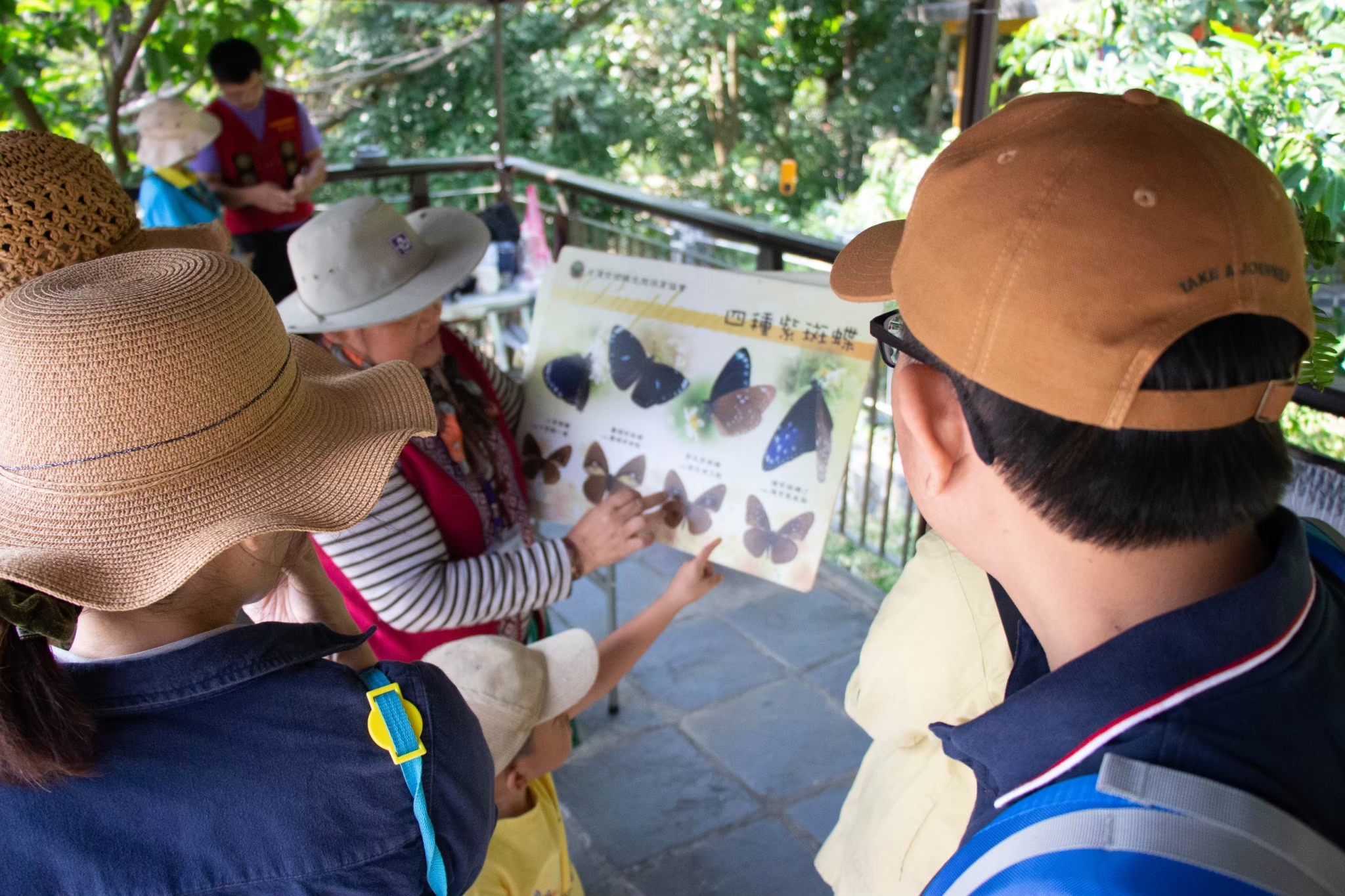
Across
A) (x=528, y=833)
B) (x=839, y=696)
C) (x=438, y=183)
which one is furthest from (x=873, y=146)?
(x=528, y=833)

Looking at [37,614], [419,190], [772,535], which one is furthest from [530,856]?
[419,190]

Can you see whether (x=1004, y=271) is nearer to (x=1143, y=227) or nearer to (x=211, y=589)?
(x=1143, y=227)

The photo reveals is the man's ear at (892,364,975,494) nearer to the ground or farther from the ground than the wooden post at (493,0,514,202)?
farther from the ground

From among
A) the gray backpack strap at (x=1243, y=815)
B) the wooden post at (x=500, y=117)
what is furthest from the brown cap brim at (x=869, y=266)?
the wooden post at (x=500, y=117)

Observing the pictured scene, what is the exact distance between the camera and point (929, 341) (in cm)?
80

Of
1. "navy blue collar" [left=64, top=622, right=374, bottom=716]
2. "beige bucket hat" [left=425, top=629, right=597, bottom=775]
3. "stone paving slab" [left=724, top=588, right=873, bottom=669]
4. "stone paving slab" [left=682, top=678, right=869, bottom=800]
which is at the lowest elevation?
"stone paving slab" [left=724, top=588, right=873, bottom=669]

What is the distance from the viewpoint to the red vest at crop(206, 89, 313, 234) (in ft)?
14.1

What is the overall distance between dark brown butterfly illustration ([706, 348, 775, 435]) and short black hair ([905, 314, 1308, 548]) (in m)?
1.23

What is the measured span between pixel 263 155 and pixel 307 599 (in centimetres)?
365

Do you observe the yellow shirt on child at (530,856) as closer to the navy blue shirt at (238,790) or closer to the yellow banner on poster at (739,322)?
the navy blue shirt at (238,790)

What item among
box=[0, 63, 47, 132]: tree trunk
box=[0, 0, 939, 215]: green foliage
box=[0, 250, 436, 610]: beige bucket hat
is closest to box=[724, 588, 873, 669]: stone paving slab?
box=[0, 250, 436, 610]: beige bucket hat

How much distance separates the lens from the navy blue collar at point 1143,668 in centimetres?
74

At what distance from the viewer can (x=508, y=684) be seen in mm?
1454

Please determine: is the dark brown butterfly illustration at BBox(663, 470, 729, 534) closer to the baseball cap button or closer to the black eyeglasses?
the black eyeglasses
